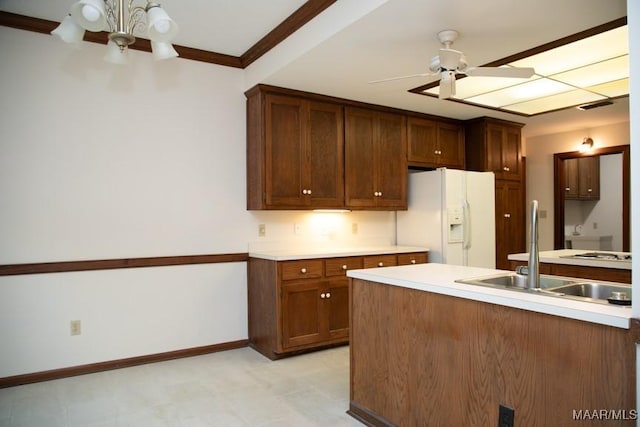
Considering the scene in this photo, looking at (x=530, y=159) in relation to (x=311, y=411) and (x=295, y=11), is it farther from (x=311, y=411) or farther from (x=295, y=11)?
(x=311, y=411)

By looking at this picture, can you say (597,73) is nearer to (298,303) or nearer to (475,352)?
(475,352)

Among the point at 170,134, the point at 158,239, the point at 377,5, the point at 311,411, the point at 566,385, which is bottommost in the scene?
the point at 311,411

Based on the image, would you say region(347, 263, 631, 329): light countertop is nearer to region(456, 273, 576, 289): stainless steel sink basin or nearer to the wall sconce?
region(456, 273, 576, 289): stainless steel sink basin

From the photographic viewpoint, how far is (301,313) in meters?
3.55

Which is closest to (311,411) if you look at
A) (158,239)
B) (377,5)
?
(158,239)

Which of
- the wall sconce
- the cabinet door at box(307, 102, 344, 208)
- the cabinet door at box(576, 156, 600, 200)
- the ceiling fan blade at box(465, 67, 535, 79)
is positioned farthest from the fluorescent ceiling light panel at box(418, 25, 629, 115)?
the cabinet door at box(576, 156, 600, 200)

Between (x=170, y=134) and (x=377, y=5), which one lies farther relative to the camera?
(x=170, y=134)

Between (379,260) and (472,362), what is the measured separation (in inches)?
85.0

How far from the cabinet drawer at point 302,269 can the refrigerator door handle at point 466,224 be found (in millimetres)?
1687

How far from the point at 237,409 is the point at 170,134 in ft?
7.23

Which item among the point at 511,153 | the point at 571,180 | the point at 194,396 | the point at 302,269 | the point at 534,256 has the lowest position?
A: the point at 194,396

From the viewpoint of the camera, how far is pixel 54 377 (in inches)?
120

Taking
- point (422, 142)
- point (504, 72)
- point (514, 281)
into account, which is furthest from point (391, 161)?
point (514, 281)

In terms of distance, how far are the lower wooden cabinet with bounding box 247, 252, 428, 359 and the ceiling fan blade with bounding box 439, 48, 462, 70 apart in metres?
1.85
